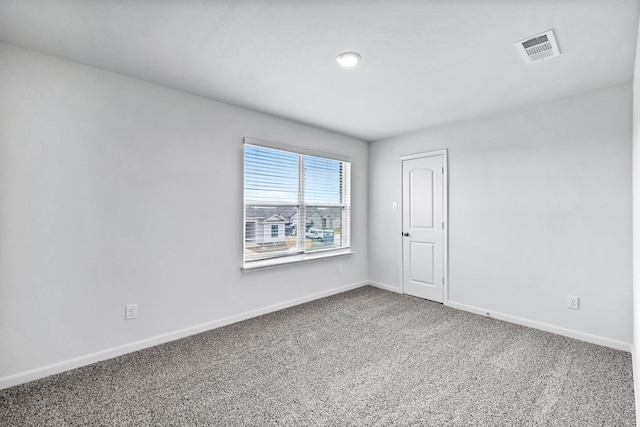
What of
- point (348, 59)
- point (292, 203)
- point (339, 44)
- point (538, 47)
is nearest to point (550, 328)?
point (538, 47)

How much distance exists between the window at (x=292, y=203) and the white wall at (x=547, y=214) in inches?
58.0

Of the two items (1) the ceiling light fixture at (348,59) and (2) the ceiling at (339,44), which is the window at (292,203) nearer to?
(2) the ceiling at (339,44)

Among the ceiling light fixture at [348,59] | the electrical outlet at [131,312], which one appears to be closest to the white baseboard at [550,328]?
the ceiling light fixture at [348,59]

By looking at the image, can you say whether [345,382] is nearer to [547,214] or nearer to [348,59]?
[348,59]

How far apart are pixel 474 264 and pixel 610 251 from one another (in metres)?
1.24

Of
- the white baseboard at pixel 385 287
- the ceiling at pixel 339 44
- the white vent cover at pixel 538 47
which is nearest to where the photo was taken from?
the ceiling at pixel 339 44

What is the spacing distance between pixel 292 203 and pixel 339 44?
213cm

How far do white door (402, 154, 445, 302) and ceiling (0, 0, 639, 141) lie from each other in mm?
1253

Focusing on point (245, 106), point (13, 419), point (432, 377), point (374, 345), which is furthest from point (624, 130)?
point (13, 419)

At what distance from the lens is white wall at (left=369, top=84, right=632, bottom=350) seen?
276 centimetres

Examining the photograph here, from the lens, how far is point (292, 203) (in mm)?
3896

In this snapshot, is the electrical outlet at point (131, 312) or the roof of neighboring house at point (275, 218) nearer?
the electrical outlet at point (131, 312)

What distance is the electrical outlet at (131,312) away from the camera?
8.61 feet

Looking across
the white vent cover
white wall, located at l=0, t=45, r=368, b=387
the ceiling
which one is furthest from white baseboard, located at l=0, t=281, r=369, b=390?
the white vent cover
